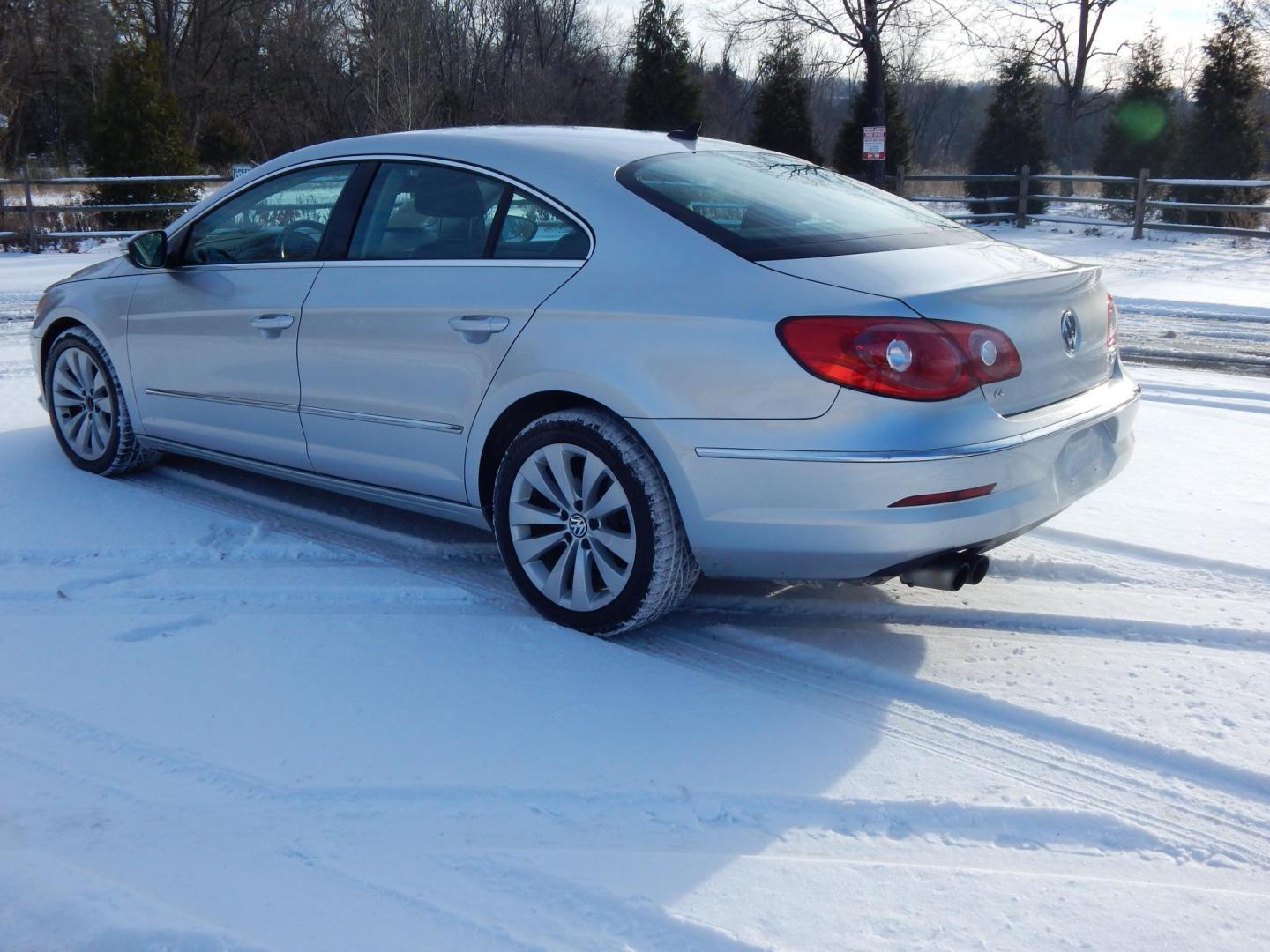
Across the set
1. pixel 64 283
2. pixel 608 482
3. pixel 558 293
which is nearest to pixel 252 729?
pixel 608 482

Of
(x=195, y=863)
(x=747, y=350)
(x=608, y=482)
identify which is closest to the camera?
(x=195, y=863)

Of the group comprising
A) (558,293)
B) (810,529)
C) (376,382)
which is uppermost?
(558,293)

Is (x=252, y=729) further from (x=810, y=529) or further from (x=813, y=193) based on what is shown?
(x=813, y=193)

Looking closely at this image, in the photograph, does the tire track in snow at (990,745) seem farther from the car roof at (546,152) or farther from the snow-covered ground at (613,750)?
the car roof at (546,152)

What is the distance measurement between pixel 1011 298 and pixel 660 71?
29292 millimetres

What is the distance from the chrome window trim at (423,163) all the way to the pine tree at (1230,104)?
23.5m

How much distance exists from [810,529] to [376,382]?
1.64m

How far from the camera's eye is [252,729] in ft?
9.65

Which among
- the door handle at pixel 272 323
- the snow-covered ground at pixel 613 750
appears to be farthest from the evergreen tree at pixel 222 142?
the snow-covered ground at pixel 613 750

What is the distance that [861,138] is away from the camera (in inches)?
1024

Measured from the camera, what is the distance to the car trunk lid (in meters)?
3.09

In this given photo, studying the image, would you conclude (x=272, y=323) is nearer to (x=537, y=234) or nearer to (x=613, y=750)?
(x=537, y=234)

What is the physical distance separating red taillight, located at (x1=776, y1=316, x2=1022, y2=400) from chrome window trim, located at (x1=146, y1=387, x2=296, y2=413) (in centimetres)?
209

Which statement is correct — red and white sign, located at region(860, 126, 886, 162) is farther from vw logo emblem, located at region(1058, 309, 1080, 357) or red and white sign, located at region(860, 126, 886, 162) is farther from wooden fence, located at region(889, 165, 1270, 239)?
vw logo emblem, located at region(1058, 309, 1080, 357)
